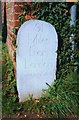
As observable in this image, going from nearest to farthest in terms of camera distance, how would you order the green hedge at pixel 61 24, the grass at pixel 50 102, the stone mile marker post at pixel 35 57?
the grass at pixel 50 102
the stone mile marker post at pixel 35 57
the green hedge at pixel 61 24

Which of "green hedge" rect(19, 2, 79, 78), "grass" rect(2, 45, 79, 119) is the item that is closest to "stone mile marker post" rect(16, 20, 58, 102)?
"grass" rect(2, 45, 79, 119)

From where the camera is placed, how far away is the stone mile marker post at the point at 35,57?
3908 mm

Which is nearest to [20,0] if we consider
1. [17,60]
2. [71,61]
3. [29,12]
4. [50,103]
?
[29,12]

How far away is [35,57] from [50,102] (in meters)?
0.66

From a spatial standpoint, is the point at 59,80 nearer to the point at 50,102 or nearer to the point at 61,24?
the point at 50,102

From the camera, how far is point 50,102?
12.6ft

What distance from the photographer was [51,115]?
12.1 feet

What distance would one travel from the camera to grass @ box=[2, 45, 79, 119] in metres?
3.71

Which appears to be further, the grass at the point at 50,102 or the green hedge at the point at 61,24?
the green hedge at the point at 61,24


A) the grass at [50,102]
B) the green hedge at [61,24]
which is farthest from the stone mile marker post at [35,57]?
the green hedge at [61,24]

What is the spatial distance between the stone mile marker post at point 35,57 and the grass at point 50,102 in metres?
0.12

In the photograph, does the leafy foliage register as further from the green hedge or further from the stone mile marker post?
the stone mile marker post

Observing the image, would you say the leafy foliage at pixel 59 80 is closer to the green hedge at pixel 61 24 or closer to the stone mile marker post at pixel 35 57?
the green hedge at pixel 61 24

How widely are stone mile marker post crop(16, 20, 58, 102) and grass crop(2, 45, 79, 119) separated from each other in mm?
124
